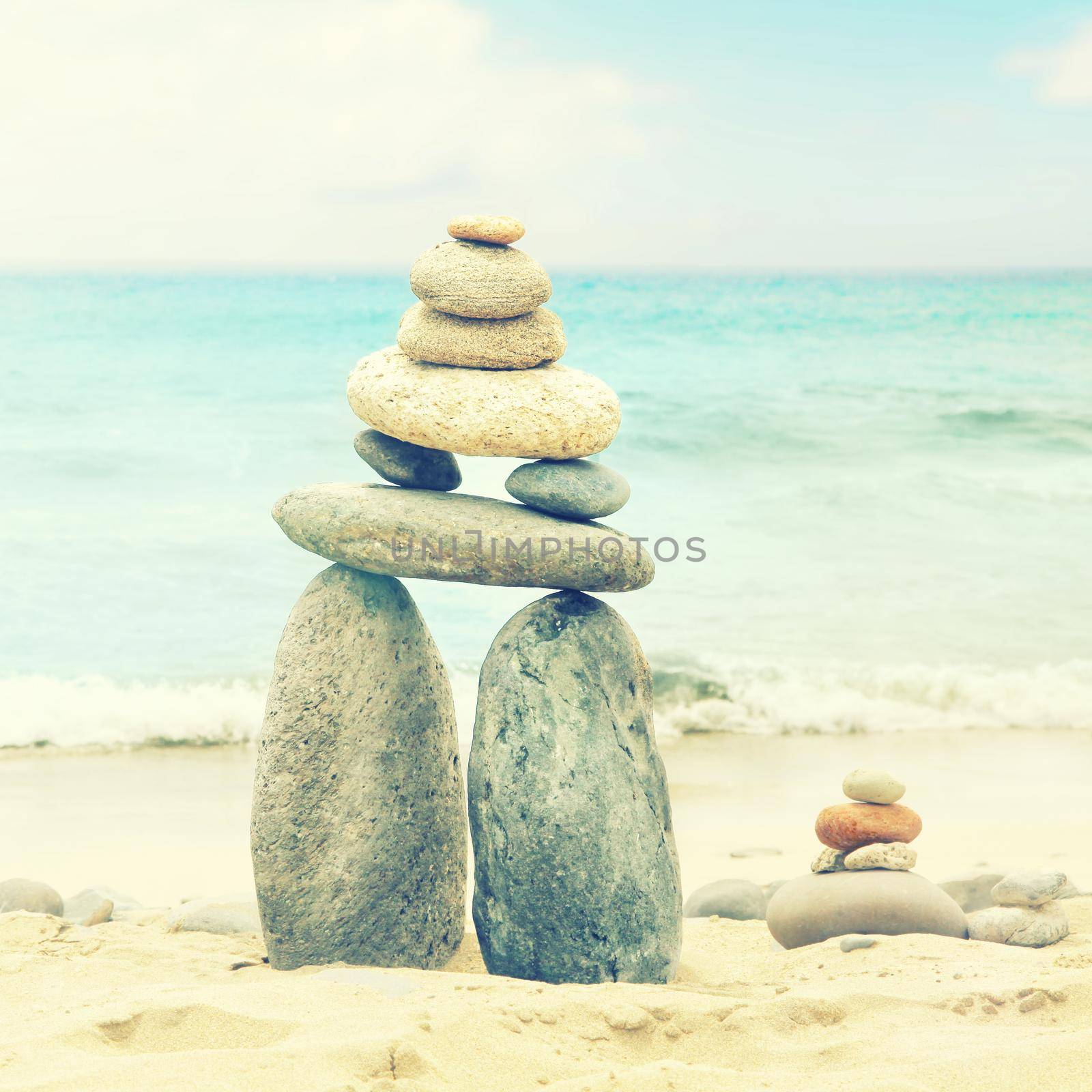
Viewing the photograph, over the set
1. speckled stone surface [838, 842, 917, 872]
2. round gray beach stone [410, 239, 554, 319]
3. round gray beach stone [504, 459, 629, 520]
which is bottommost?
speckled stone surface [838, 842, 917, 872]

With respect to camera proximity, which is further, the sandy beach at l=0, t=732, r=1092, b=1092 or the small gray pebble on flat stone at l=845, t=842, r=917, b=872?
the small gray pebble on flat stone at l=845, t=842, r=917, b=872

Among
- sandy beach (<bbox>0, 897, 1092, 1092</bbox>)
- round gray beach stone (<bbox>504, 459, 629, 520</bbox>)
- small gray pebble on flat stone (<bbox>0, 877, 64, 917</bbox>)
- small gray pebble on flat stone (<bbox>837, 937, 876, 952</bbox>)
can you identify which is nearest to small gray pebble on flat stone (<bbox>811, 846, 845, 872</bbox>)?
small gray pebble on flat stone (<bbox>837, 937, 876, 952</bbox>)

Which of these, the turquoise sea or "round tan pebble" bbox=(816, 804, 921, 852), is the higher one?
the turquoise sea

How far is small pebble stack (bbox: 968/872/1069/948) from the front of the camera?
489 centimetres

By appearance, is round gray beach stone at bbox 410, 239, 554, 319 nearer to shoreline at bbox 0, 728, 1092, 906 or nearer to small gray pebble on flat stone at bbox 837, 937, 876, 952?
small gray pebble on flat stone at bbox 837, 937, 876, 952

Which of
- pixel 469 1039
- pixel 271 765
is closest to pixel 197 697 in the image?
pixel 271 765

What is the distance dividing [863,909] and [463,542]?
2.27m

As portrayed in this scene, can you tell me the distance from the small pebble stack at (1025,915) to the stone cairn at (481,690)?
1385 mm

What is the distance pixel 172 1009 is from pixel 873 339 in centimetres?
2856

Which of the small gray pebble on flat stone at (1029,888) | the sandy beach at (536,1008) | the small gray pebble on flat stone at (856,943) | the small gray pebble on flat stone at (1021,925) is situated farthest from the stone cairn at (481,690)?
the small gray pebble on flat stone at (1029,888)

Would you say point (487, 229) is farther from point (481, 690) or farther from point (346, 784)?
point (346, 784)

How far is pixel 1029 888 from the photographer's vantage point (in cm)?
498

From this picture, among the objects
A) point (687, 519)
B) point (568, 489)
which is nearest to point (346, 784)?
point (568, 489)

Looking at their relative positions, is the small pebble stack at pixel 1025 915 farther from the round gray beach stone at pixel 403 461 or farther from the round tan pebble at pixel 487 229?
the round tan pebble at pixel 487 229
